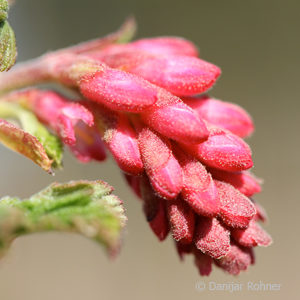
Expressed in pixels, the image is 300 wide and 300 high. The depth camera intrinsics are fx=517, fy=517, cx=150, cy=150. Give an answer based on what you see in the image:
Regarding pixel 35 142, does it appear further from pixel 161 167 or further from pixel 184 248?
pixel 184 248

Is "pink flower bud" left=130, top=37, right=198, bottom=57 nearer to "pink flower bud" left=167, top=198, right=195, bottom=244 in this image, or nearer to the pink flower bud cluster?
the pink flower bud cluster

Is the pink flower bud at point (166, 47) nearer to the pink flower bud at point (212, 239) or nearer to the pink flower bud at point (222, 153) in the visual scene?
the pink flower bud at point (222, 153)

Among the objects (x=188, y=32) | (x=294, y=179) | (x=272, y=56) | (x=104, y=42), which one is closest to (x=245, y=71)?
(x=272, y=56)

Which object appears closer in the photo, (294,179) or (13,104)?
(13,104)

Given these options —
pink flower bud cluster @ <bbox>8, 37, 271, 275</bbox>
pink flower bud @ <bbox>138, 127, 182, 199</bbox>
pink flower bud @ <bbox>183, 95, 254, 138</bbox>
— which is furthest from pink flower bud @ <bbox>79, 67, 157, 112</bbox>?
pink flower bud @ <bbox>183, 95, 254, 138</bbox>

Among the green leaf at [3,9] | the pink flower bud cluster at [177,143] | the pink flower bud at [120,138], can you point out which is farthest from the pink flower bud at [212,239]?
the green leaf at [3,9]

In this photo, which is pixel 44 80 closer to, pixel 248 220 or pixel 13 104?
pixel 13 104
